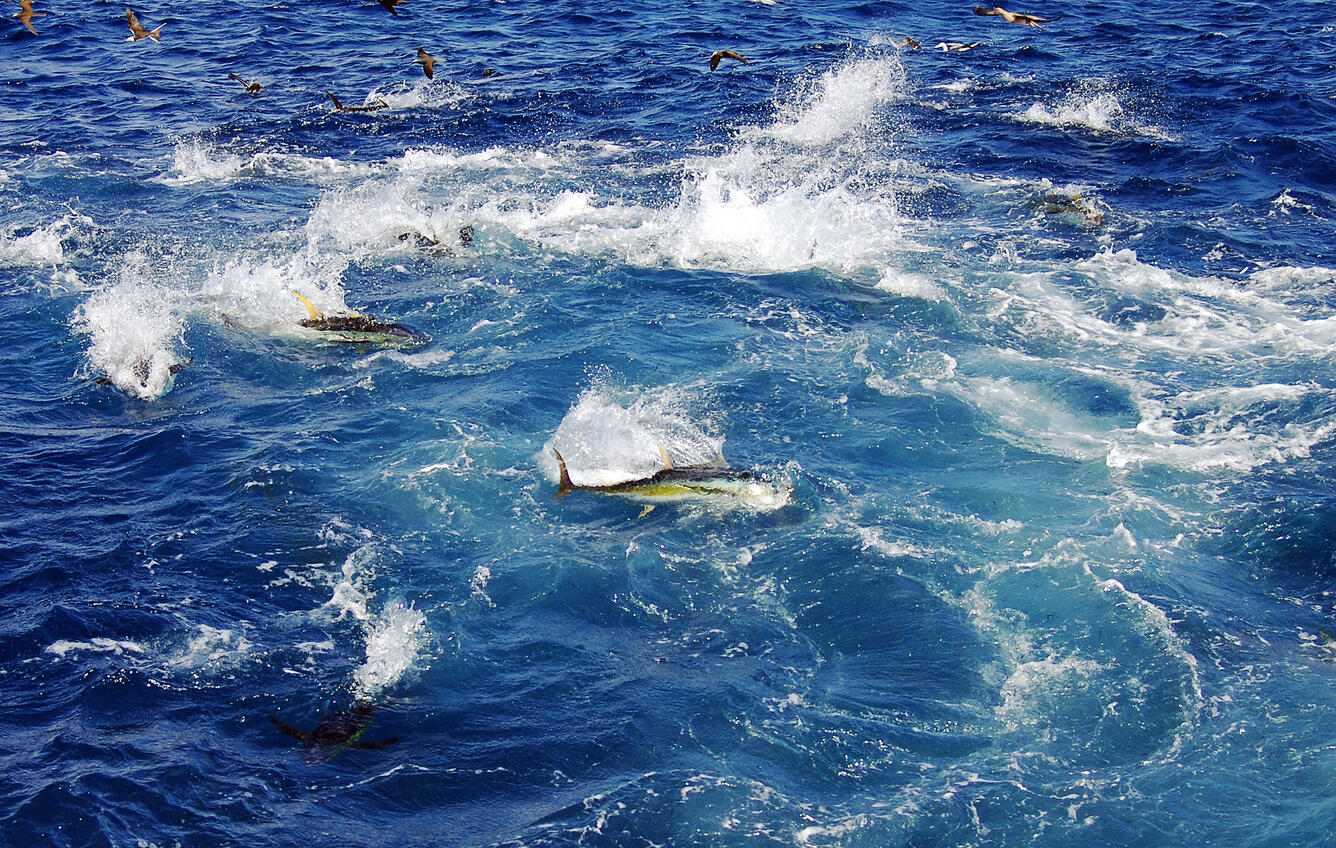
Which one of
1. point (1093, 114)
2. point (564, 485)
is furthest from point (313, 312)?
point (1093, 114)

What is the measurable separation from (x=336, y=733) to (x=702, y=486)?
5.01 meters

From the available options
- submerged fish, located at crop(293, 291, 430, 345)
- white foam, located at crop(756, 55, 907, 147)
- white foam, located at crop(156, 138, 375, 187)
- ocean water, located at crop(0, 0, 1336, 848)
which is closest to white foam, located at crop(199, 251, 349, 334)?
ocean water, located at crop(0, 0, 1336, 848)

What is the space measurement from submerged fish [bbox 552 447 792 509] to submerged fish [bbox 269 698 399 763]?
3.87m

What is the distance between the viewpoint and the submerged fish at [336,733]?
9.65 meters

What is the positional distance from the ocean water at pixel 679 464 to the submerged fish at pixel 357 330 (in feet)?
0.86

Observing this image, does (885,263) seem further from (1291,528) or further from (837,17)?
(837,17)

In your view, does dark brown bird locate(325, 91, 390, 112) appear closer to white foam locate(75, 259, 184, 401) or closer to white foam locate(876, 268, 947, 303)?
white foam locate(75, 259, 184, 401)

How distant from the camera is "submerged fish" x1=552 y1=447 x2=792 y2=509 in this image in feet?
42.0

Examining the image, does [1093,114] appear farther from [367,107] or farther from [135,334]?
[135,334]

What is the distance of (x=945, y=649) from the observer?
1098 cm

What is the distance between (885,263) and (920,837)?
42.1ft

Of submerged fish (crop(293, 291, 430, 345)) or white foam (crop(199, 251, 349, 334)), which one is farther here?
white foam (crop(199, 251, 349, 334))

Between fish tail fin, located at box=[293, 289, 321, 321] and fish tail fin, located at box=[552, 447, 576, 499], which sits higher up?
fish tail fin, located at box=[293, 289, 321, 321]

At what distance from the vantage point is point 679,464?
13.7 m
